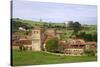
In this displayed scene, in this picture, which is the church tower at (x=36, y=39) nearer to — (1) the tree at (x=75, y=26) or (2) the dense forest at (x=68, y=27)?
(2) the dense forest at (x=68, y=27)

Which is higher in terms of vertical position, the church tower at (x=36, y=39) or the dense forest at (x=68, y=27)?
the dense forest at (x=68, y=27)

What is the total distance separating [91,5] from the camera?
2.50 m

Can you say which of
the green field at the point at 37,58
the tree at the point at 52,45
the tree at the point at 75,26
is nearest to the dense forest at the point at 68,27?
the tree at the point at 75,26

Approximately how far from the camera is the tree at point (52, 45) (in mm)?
A: 2285

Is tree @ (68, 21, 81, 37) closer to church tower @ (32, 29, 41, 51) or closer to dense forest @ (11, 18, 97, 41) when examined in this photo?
dense forest @ (11, 18, 97, 41)

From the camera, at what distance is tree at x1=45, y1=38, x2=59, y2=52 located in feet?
7.50

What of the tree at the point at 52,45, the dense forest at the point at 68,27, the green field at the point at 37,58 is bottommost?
the green field at the point at 37,58

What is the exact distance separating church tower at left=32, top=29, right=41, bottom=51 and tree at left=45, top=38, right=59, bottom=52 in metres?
0.10

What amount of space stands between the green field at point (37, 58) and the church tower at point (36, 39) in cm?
6

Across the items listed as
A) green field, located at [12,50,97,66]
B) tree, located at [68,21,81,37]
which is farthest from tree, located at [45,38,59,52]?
tree, located at [68,21,81,37]

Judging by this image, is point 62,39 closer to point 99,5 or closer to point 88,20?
point 88,20

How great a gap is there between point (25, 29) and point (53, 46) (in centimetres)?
39
